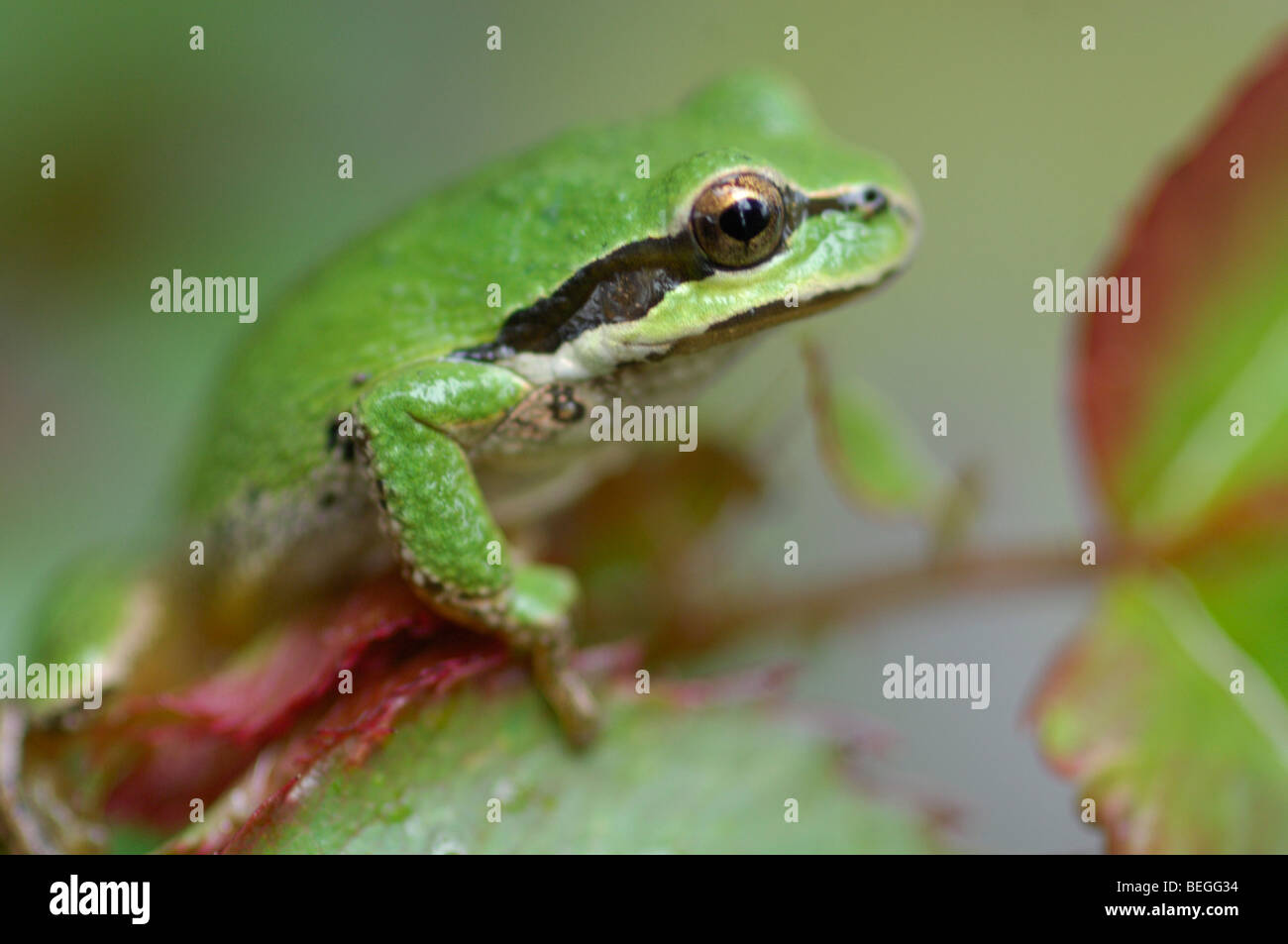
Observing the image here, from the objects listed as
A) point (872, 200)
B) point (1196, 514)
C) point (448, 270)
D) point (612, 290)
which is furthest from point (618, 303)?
point (1196, 514)

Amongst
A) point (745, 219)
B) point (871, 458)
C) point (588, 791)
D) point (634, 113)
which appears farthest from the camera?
point (634, 113)

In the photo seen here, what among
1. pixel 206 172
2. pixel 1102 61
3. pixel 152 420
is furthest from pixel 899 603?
pixel 1102 61

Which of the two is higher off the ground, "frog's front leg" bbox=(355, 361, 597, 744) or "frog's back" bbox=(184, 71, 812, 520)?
"frog's back" bbox=(184, 71, 812, 520)

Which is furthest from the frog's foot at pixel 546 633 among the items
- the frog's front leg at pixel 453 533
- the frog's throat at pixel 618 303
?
the frog's throat at pixel 618 303

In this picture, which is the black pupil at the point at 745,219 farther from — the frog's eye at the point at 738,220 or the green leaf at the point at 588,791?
the green leaf at the point at 588,791

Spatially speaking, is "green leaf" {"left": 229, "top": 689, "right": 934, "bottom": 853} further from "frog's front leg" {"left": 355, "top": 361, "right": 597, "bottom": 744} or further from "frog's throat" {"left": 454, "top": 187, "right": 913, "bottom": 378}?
"frog's throat" {"left": 454, "top": 187, "right": 913, "bottom": 378}

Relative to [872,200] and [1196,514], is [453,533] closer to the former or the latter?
[872,200]

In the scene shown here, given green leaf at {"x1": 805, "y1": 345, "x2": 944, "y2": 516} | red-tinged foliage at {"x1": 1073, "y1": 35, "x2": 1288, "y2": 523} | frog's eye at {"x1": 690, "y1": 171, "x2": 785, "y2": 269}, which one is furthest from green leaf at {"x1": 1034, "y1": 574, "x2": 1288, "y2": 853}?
frog's eye at {"x1": 690, "y1": 171, "x2": 785, "y2": 269}
